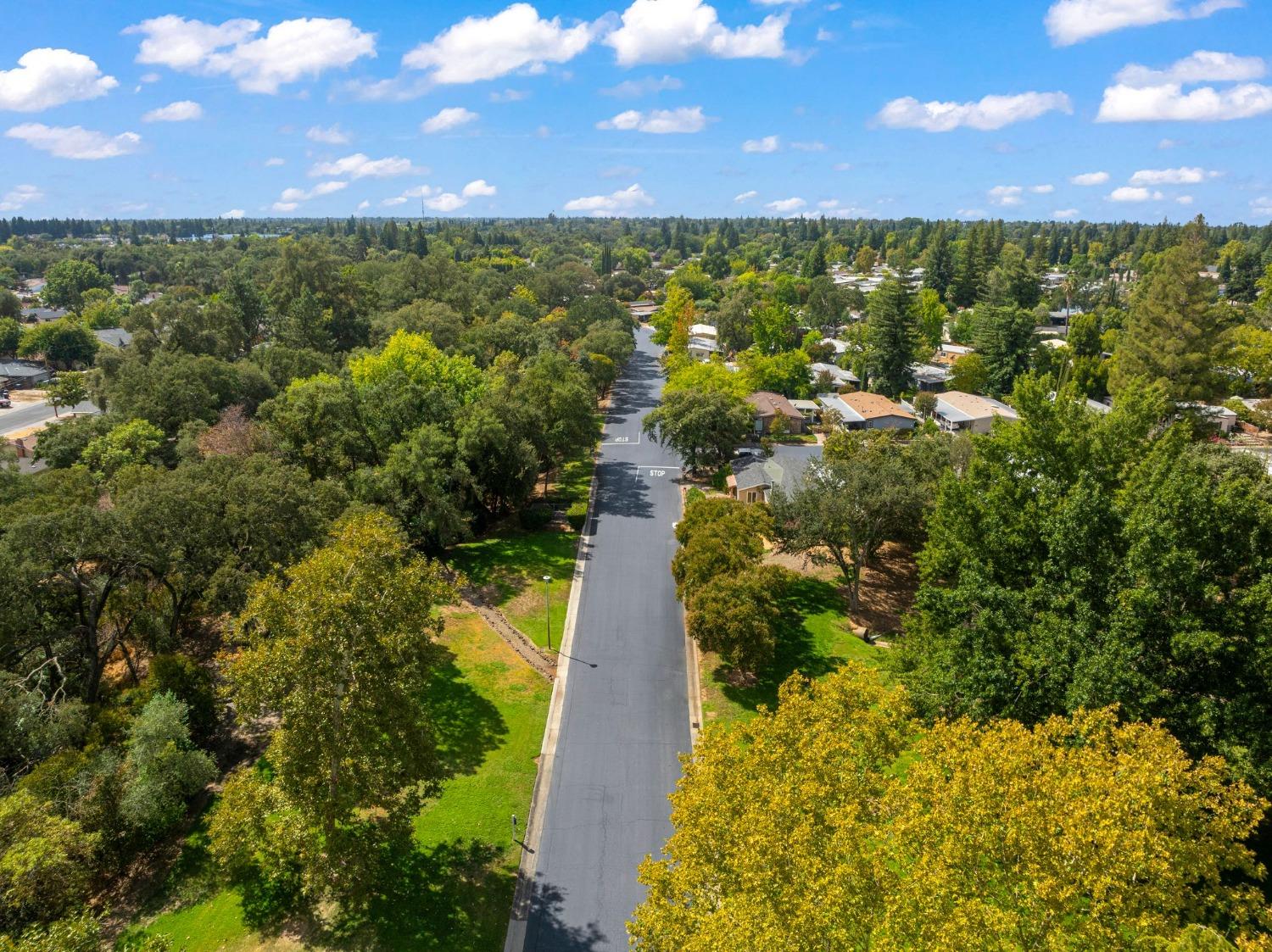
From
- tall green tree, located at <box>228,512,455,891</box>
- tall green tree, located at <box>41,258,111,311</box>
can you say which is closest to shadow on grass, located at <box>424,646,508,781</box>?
tall green tree, located at <box>228,512,455,891</box>

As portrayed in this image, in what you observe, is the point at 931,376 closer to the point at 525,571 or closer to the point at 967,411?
the point at 967,411

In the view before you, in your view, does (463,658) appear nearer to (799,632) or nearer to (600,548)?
(600,548)

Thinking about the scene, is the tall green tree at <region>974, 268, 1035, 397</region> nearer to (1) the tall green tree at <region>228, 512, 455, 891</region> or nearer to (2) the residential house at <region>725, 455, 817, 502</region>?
(2) the residential house at <region>725, 455, 817, 502</region>

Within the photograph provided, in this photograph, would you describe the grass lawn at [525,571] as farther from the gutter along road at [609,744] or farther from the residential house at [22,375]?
the residential house at [22,375]

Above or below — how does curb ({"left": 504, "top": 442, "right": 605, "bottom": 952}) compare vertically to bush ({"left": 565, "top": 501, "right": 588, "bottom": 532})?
below

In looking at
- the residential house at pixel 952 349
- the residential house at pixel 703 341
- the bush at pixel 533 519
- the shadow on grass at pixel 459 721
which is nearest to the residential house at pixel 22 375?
the bush at pixel 533 519

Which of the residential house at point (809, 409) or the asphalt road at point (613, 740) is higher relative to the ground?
the residential house at point (809, 409)
